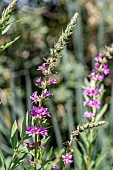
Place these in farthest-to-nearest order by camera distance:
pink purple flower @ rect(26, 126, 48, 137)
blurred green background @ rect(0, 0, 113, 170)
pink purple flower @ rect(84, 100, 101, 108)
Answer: blurred green background @ rect(0, 0, 113, 170) < pink purple flower @ rect(84, 100, 101, 108) < pink purple flower @ rect(26, 126, 48, 137)

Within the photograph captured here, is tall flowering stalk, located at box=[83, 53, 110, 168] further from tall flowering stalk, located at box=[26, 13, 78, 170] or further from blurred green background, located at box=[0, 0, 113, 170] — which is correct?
blurred green background, located at box=[0, 0, 113, 170]

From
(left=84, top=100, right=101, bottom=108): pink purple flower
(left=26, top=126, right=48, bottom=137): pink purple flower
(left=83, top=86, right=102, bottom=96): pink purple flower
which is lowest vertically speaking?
(left=26, top=126, right=48, bottom=137): pink purple flower

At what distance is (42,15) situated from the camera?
2680 millimetres

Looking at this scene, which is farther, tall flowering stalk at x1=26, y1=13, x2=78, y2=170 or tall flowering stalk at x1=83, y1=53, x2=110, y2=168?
tall flowering stalk at x1=83, y1=53, x2=110, y2=168

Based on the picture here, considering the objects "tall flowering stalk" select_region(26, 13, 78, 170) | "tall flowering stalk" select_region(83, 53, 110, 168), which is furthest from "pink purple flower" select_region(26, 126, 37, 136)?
"tall flowering stalk" select_region(83, 53, 110, 168)

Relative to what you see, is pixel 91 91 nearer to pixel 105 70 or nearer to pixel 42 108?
pixel 105 70

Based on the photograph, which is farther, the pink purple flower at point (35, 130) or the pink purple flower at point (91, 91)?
the pink purple flower at point (91, 91)

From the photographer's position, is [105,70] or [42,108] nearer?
[42,108]

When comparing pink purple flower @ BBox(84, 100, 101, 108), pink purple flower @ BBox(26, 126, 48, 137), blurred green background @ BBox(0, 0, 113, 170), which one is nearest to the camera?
pink purple flower @ BBox(26, 126, 48, 137)

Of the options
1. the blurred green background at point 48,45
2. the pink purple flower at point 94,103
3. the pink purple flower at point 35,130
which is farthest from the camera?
the blurred green background at point 48,45

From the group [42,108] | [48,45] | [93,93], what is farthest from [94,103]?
[48,45]

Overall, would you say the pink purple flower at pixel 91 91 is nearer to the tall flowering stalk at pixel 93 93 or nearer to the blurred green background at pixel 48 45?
the tall flowering stalk at pixel 93 93

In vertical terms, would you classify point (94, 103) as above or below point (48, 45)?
below

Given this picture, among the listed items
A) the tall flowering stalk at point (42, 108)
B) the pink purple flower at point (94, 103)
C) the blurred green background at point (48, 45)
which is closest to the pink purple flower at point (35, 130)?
the tall flowering stalk at point (42, 108)
